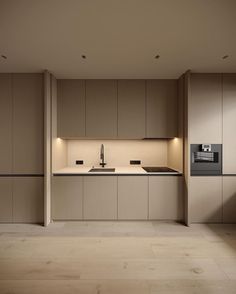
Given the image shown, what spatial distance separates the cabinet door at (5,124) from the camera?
3314mm

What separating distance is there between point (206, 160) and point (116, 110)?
1673mm

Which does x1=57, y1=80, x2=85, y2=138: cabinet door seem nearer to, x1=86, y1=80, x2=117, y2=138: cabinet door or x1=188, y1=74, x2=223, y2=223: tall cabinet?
x1=86, y1=80, x2=117, y2=138: cabinet door

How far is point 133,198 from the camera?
11.0ft

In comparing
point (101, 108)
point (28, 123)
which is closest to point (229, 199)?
point (101, 108)

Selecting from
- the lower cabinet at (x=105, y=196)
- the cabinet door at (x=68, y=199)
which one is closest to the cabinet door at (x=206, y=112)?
the lower cabinet at (x=105, y=196)

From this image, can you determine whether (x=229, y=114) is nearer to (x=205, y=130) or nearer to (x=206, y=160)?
(x=205, y=130)

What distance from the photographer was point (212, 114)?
3.34 meters

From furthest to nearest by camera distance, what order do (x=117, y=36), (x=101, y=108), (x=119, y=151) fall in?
(x=119, y=151)
(x=101, y=108)
(x=117, y=36)

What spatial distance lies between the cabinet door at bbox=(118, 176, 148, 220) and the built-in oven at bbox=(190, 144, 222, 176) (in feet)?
2.69

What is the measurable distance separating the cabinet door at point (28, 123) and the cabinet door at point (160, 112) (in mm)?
1788

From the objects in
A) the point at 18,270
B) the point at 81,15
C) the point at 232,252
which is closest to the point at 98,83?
the point at 81,15

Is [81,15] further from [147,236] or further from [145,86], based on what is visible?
[147,236]

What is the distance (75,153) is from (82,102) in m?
1.04

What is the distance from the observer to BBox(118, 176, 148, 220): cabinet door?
3352 mm
